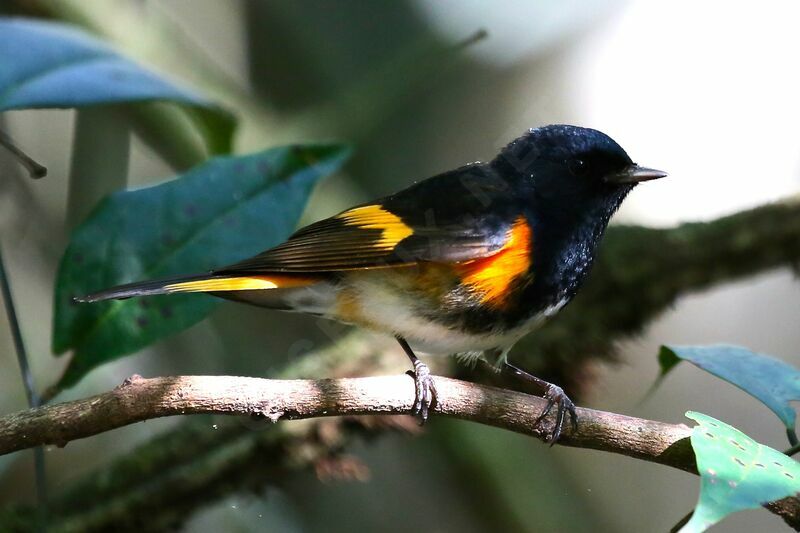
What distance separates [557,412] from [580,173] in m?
0.69

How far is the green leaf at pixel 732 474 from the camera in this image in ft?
3.61

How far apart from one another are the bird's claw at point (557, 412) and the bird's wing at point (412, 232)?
0.36 metres

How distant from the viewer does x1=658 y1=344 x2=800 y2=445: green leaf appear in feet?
5.43

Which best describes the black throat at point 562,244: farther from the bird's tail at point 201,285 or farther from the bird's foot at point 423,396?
the bird's tail at point 201,285

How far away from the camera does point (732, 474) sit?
1160 millimetres

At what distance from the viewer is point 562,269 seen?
211cm

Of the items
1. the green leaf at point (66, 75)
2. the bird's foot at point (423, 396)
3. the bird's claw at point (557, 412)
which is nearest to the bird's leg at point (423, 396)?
the bird's foot at point (423, 396)

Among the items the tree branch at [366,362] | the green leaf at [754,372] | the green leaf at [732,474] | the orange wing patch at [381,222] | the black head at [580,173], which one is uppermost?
the black head at [580,173]

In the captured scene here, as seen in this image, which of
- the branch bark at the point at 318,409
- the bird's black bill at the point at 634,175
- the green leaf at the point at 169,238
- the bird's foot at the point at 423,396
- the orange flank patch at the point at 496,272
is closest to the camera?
the branch bark at the point at 318,409

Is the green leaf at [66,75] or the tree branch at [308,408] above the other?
the green leaf at [66,75]

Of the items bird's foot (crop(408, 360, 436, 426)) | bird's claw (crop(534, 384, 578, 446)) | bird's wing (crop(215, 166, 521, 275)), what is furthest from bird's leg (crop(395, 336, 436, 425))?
bird's wing (crop(215, 166, 521, 275))

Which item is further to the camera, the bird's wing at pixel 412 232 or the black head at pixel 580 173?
the black head at pixel 580 173

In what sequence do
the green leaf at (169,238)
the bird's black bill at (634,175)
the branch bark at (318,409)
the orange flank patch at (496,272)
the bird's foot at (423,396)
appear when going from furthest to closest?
the bird's black bill at (634,175) → the orange flank patch at (496,272) → the green leaf at (169,238) → the bird's foot at (423,396) → the branch bark at (318,409)

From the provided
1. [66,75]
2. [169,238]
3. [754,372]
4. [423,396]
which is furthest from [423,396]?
[66,75]
